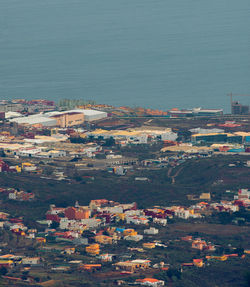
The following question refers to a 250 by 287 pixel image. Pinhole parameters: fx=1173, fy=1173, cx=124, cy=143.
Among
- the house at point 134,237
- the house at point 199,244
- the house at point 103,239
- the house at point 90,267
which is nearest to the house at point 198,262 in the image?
the house at point 199,244

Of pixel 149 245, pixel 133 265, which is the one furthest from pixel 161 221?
pixel 133 265

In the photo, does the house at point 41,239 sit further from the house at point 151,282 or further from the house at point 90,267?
the house at point 151,282

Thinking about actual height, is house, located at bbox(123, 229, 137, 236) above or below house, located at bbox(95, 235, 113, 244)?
above

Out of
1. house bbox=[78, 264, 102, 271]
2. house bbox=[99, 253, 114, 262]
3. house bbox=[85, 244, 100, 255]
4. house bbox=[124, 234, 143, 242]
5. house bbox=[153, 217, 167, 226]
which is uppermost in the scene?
house bbox=[153, 217, 167, 226]

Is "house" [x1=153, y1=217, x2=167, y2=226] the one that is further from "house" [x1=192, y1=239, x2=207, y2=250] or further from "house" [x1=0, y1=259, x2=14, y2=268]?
"house" [x1=0, y1=259, x2=14, y2=268]

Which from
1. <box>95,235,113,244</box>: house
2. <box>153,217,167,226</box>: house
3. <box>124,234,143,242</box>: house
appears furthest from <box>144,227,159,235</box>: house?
<box>95,235,113,244</box>: house

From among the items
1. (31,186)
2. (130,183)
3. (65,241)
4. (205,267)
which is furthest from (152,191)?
(205,267)

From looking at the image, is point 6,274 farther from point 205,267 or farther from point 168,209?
point 168,209

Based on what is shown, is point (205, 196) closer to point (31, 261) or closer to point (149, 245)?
point (149, 245)
